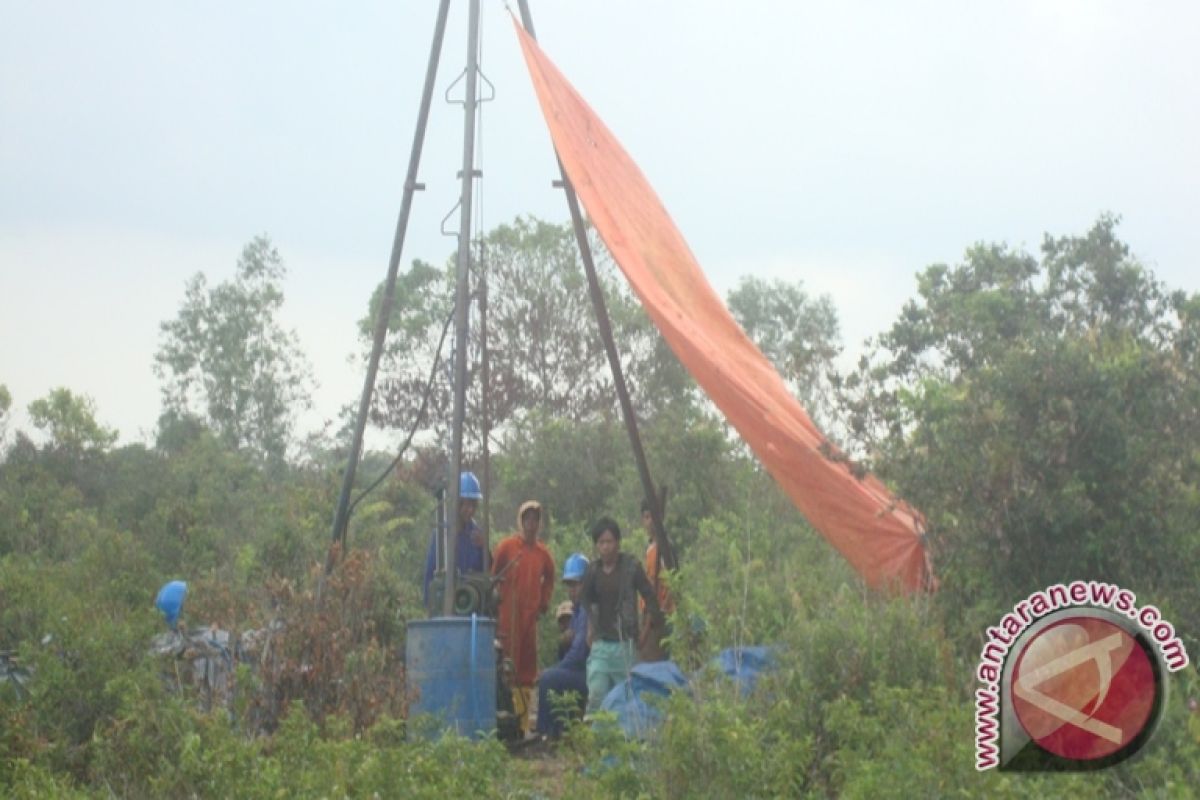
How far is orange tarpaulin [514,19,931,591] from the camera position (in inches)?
322

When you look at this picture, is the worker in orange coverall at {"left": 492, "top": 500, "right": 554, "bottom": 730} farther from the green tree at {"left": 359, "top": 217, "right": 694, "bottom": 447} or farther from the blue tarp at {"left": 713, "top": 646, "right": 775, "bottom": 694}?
the green tree at {"left": 359, "top": 217, "right": 694, "bottom": 447}

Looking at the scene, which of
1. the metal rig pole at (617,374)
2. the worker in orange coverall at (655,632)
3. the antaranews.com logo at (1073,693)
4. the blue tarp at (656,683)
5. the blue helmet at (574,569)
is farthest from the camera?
the blue helmet at (574,569)

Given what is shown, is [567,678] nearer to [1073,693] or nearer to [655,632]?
[655,632]

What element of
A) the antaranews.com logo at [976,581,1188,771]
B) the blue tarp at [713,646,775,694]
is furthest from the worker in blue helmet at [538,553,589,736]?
the antaranews.com logo at [976,581,1188,771]

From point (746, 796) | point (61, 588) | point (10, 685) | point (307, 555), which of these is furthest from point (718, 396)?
point (307, 555)

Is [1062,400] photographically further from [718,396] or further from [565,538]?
[565,538]

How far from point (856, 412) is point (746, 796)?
2895 mm

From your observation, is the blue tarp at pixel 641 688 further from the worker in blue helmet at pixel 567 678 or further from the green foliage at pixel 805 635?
the worker in blue helmet at pixel 567 678

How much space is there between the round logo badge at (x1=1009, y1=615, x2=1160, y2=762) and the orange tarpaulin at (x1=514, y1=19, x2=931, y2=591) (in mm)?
2169

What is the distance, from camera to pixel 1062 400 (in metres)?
7.29

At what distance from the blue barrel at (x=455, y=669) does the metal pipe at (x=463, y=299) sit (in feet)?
1.51

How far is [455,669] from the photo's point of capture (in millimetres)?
8438

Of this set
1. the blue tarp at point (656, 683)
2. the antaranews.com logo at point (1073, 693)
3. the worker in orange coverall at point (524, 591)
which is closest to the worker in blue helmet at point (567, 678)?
the worker in orange coverall at point (524, 591)

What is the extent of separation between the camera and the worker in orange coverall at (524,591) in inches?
409
